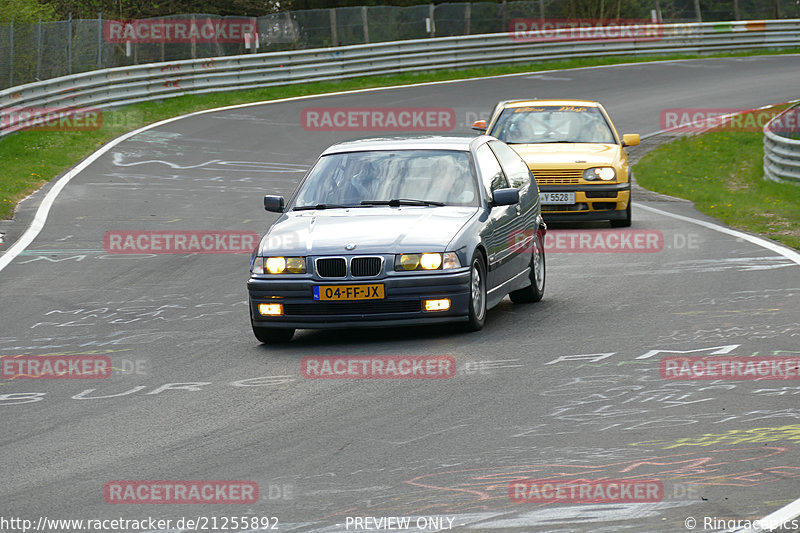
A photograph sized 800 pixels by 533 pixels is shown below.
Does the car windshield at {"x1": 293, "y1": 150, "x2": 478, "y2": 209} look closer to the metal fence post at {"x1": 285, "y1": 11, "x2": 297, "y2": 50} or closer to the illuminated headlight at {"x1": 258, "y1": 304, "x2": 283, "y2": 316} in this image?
the illuminated headlight at {"x1": 258, "y1": 304, "x2": 283, "y2": 316}

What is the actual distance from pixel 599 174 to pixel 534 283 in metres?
6.06

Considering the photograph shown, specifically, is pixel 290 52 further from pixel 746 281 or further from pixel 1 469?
pixel 1 469

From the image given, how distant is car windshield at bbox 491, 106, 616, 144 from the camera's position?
18.5 meters

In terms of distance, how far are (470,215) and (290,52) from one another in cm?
2794

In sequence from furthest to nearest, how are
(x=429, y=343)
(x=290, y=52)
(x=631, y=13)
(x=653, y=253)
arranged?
1. (x=631, y=13)
2. (x=290, y=52)
3. (x=653, y=253)
4. (x=429, y=343)

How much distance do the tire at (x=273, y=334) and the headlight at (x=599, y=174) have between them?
8.19 m

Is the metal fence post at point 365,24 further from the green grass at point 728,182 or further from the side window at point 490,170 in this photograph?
the side window at point 490,170

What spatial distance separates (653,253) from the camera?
15.0 metres

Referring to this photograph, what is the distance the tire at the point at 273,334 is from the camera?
32.8 ft

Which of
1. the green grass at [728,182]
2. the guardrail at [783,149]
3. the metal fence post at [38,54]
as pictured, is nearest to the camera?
the green grass at [728,182]

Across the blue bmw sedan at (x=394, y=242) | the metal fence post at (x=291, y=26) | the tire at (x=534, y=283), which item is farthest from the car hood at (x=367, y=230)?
the metal fence post at (x=291, y=26)

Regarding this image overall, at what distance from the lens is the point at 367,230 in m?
9.99

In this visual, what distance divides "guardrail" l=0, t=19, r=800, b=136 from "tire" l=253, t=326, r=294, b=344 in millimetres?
16819

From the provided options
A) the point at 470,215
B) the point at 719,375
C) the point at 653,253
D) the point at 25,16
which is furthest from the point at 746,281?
the point at 25,16
